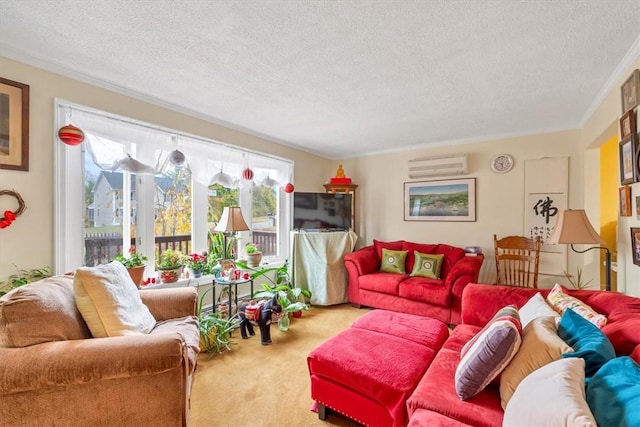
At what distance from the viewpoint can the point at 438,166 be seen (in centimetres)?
399

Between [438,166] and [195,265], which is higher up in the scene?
[438,166]

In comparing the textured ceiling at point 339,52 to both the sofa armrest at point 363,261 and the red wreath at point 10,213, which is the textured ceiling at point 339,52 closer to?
the red wreath at point 10,213

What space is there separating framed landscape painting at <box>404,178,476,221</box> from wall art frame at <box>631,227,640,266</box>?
1.91m

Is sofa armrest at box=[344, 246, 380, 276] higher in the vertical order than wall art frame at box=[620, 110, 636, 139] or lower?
lower

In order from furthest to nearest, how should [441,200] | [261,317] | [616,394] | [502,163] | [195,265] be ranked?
[441,200], [502,163], [195,265], [261,317], [616,394]

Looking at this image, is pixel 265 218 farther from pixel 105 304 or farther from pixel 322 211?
pixel 105 304

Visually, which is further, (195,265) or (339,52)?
(195,265)

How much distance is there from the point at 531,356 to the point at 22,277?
9.82ft

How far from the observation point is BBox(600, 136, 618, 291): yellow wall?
3.06 meters

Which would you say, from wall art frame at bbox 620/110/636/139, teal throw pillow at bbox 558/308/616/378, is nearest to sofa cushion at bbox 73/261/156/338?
teal throw pillow at bbox 558/308/616/378

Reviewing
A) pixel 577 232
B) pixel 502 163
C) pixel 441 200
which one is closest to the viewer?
pixel 577 232

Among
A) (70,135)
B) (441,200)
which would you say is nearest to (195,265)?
(70,135)

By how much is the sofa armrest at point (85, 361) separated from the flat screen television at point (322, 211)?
2.79 metres

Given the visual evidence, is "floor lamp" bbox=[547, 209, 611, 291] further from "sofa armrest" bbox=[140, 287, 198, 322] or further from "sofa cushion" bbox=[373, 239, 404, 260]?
"sofa armrest" bbox=[140, 287, 198, 322]
